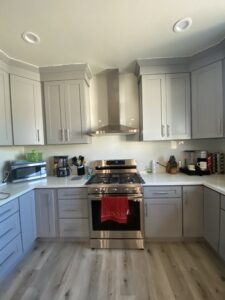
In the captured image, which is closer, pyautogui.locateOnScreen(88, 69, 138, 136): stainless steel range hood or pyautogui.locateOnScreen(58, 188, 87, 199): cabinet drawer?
pyautogui.locateOnScreen(58, 188, 87, 199): cabinet drawer

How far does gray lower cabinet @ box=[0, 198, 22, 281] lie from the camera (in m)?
1.70

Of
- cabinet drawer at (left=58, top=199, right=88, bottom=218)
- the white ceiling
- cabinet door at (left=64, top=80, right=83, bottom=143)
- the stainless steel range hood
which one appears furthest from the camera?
the stainless steel range hood

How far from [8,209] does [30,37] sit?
6.08 feet

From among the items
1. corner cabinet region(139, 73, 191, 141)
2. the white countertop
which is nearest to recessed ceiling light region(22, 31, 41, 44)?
corner cabinet region(139, 73, 191, 141)

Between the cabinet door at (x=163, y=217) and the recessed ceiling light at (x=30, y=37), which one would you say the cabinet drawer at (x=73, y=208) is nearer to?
the cabinet door at (x=163, y=217)

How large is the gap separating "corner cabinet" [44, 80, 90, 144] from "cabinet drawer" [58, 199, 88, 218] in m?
0.88

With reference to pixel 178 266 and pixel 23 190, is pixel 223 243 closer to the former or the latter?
pixel 178 266

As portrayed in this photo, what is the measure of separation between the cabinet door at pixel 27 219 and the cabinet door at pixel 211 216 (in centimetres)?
223

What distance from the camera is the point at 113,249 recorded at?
2232 mm

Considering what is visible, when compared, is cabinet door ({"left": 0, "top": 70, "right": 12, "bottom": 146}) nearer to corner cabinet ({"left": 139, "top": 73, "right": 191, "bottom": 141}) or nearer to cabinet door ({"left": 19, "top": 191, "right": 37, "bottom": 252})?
cabinet door ({"left": 19, "top": 191, "right": 37, "bottom": 252})

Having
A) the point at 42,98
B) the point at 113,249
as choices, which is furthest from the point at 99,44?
the point at 113,249

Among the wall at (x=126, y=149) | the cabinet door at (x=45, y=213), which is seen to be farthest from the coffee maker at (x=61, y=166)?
the cabinet door at (x=45, y=213)

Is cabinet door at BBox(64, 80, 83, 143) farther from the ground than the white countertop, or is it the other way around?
cabinet door at BBox(64, 80, 83, 143)

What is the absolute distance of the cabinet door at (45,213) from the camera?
7.59 ft
